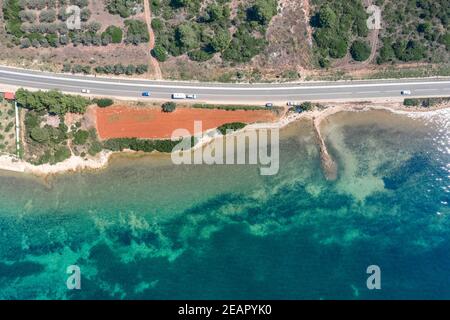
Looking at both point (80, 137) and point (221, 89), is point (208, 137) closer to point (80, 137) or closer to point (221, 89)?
point (221, 89)

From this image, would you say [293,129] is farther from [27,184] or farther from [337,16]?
[27,184]

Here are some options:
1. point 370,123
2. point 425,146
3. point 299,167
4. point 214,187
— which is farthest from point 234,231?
point 425,146

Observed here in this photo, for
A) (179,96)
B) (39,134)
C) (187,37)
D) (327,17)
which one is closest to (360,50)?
(327,17)

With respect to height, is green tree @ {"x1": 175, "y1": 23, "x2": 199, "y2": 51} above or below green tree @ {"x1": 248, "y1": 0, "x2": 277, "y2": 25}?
below

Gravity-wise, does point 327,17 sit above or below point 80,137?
above

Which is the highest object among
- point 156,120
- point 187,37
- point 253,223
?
point 187,37

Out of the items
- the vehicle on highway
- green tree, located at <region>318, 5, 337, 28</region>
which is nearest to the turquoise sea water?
the vehicle on highway

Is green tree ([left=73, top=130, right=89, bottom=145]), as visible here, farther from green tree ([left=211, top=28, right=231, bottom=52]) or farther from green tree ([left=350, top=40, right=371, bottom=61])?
green tree ([left=350, top=40, right=371, bottom=61])
